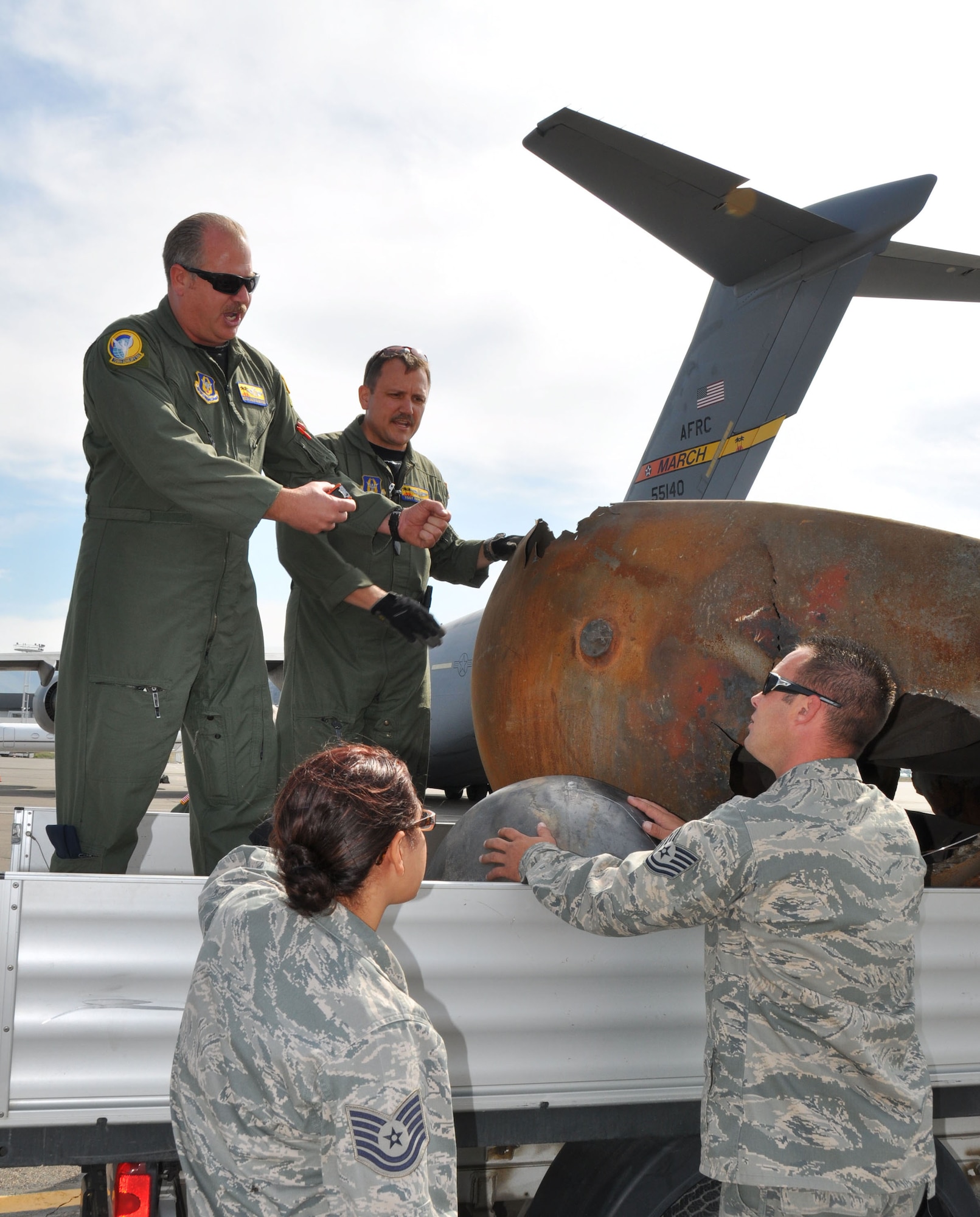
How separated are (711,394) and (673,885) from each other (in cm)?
529

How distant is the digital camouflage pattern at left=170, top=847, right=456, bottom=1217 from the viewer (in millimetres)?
1003

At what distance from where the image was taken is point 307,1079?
1029 millimetres

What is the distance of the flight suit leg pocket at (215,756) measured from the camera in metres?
2.66

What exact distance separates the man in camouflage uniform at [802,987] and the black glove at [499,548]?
205 centimetres

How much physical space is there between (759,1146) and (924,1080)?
0.29 metres

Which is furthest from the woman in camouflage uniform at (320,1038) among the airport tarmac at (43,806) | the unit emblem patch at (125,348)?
the unit emblem patch at (125,348)

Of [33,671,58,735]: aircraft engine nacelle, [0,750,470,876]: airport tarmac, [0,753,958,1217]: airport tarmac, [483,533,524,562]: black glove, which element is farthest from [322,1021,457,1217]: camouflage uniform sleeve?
[33,671,58,735]: aircraft engine nacelle

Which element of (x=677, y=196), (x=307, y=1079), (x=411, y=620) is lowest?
(x=307, y=1079)

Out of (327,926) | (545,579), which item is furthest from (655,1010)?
(545,579)

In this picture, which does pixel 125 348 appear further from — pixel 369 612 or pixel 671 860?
pixel 671 860

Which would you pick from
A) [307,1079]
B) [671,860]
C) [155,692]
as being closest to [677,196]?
[155,692]

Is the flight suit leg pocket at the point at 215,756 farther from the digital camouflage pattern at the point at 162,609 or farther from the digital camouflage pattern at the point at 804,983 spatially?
the digital camouflage pattern at the point at 804,983

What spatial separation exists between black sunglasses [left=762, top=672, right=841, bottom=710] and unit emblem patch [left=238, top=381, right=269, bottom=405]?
169 cm

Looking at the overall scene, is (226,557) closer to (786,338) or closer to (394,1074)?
(394,1074)
